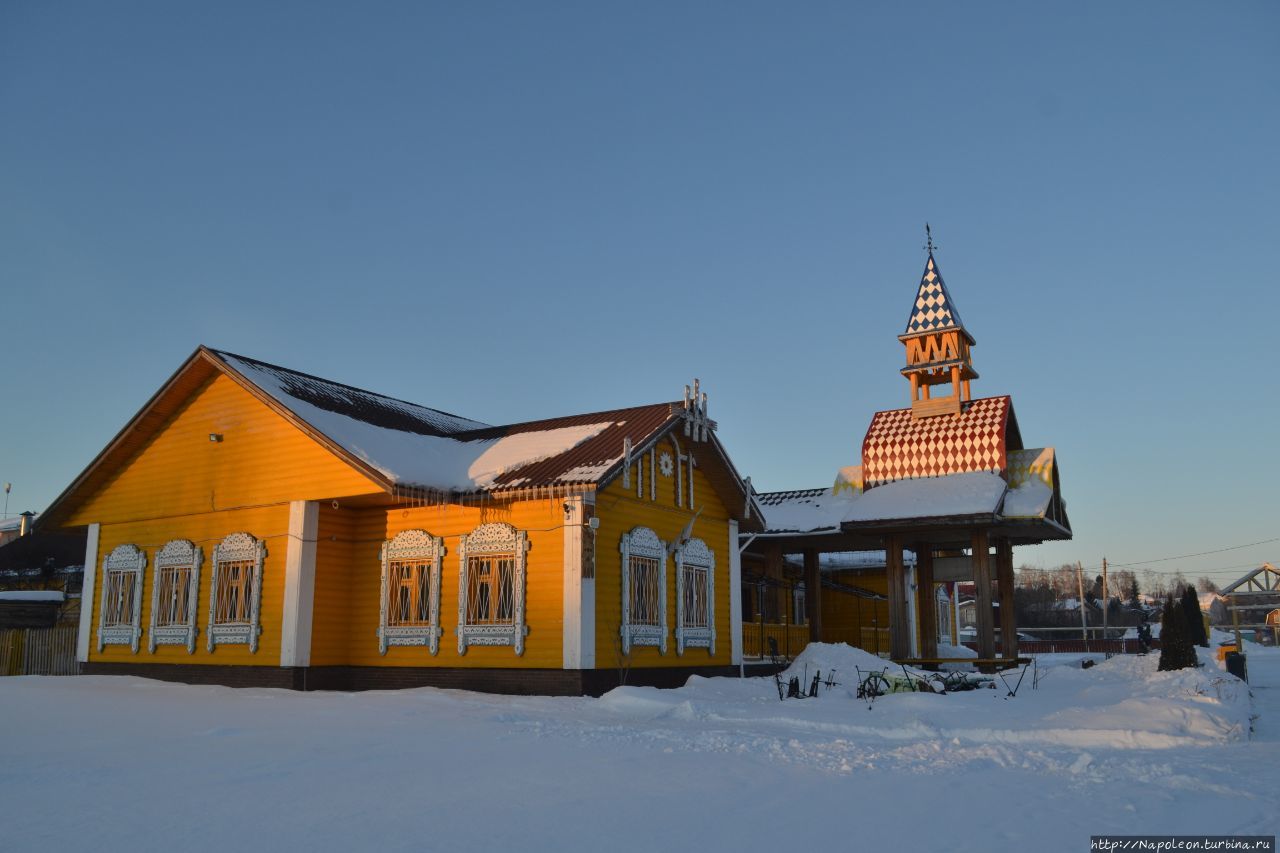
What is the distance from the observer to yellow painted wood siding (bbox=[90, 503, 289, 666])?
19516 millimetres

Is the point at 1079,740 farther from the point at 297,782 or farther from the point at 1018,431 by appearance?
the point at 1018,431

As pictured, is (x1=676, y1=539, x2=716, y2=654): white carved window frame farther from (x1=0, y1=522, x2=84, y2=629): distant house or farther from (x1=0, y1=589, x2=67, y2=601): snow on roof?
(x1=0, y1=589, x2=67, y2=601): snow on roof

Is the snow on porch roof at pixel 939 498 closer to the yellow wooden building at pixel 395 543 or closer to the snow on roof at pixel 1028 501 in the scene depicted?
the snow on roof at pixel 1028 501

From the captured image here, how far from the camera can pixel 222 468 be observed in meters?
20.9

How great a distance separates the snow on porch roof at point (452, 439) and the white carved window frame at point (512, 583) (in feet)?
2.80

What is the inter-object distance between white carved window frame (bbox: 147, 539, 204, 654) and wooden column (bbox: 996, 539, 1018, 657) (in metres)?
20.6

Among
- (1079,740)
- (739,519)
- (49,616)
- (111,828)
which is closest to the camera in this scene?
(111,828)

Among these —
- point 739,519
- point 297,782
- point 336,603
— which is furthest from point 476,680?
point 297,782

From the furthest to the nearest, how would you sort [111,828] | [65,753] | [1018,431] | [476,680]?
[1018,431], [476,680], [65,753], [111,828]

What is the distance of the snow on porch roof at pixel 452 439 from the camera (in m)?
18.2

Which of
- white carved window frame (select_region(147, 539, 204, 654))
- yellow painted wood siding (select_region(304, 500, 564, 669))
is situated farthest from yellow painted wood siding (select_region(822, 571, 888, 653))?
white carved window frame (select_region(147, 539, 204, 654))

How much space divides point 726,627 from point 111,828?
16.2 meters

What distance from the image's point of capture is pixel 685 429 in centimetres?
2019

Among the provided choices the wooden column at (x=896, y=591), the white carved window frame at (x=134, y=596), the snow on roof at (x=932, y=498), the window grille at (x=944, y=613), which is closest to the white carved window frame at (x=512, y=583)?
the white carved window frame at (x=134, y=596)
